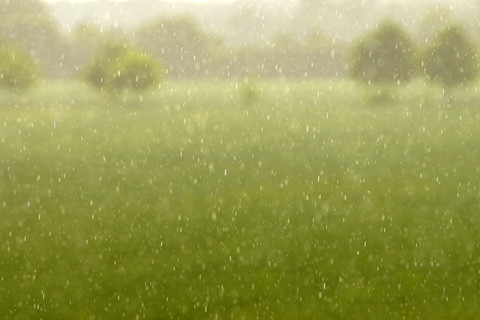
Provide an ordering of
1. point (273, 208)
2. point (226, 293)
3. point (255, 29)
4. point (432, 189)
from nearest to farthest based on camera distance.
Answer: point (226, 293) → point (273, 208) → point (432, 189) → point (255, 29)

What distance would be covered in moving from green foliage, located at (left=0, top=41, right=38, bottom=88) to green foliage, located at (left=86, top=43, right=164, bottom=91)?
3449mm

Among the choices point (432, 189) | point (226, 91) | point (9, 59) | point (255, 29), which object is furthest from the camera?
point (255, 29)

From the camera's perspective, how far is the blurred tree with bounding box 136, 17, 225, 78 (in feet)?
212

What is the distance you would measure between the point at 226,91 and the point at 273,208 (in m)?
32.0

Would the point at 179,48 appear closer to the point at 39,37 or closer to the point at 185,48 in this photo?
the point at 185,48

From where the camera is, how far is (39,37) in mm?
62594

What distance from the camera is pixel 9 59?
3850 centimetres

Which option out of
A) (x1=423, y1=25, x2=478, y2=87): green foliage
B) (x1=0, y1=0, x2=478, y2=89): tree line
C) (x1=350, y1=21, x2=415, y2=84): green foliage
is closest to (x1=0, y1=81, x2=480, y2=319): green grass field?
(x1=423, y1=25, x2=478, y2=87): green foliage

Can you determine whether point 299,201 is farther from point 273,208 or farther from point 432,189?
point 432,189

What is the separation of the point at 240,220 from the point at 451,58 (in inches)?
1001

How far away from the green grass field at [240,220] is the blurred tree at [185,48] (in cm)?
3659

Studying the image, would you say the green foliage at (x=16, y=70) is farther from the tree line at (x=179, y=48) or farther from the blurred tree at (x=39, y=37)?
the blurred tree at (x=39, y=37)

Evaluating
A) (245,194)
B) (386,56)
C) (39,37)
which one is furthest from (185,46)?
(245,194)

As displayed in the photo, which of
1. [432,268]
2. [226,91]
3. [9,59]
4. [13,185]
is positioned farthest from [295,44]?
[432,268]
